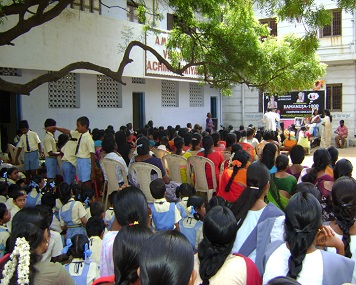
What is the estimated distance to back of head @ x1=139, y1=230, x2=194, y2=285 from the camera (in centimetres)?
158

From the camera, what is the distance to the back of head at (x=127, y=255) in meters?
1.98

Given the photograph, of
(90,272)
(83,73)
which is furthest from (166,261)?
(83,73)

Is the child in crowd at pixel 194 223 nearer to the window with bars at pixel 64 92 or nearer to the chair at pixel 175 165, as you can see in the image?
the chair at pixel 175 165

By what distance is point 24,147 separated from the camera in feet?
26.9

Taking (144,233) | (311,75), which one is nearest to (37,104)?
(311,75)

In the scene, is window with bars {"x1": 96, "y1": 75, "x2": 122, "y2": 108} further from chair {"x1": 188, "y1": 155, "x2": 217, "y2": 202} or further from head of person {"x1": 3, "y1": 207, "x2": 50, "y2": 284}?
head of person {"x1": 3, "y1": 207, "x2": 50, "y2": 284}

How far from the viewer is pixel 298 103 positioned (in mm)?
18797

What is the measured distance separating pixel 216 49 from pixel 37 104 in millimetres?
4963

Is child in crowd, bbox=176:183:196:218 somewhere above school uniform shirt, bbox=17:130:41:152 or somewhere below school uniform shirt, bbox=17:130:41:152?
below

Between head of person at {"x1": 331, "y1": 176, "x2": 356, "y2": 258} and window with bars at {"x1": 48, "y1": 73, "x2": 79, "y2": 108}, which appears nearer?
head of person at {"x1": 331, "y1": 176, "x2": 356, "y2": 258}

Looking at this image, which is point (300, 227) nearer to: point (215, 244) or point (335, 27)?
point (215, 244)

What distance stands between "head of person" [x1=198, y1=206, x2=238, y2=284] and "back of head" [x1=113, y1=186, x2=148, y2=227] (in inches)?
21.1

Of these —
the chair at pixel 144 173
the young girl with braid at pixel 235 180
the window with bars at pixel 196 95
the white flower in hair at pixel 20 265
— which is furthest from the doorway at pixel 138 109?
the white flower in hair at pixel 20 265

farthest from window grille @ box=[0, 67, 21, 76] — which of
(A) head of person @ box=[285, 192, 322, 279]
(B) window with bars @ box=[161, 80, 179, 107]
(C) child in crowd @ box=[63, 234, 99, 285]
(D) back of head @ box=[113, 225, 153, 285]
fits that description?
(A) head of person @ box=[285, 192, 322, 279]
